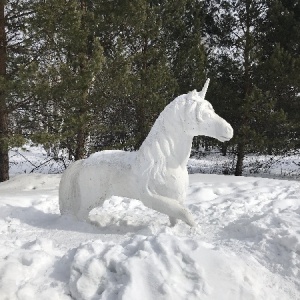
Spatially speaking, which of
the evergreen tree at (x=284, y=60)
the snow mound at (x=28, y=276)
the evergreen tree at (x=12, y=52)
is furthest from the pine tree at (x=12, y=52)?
the evergreen tree at (x=284, y=60)

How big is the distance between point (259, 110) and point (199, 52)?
2150 mm

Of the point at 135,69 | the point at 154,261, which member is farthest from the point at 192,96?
the point at 135,69

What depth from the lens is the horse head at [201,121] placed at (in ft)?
11.1

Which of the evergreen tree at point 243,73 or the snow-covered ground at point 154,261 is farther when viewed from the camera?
the evergreen tree at point 243,73

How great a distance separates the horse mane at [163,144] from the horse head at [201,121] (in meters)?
0.06

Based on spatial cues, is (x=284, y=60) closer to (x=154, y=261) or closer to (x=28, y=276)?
(x=154, y=261)

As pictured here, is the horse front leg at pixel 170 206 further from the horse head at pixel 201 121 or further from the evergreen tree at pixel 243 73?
the evergreen tree at pixel 243 73

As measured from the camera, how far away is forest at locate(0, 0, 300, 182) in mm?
6863

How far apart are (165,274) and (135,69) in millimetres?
7679

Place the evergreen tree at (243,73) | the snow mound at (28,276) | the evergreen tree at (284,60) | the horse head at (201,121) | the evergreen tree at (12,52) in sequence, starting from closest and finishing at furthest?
1. the snow mound at (28,276)
2. the horse head at (201,121)
3. the evergreen tree at (12,52)
4. the evergreen tree at (284,60)
5. the evergreen tree at (243,73)

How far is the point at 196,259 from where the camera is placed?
93.9 inches

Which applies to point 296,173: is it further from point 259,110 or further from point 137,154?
point 137,154

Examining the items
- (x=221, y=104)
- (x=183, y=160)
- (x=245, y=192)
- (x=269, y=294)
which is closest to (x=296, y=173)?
(x=221, y=104)

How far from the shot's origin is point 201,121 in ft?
11.1
